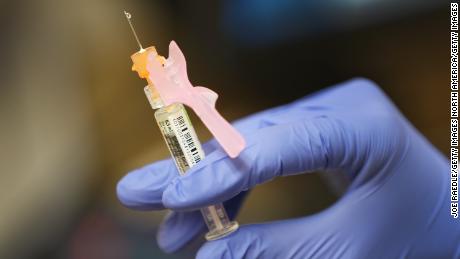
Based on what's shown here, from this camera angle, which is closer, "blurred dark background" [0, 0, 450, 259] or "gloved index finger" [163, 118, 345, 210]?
"gloved index finger" [163, 118, 345, 210]

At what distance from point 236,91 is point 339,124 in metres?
0.71

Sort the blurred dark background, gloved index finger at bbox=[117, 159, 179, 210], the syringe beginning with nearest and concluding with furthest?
1. the syringe
2. gloved index finger at bbox=[117, 159, 179, 210]
3. the blurred dark background

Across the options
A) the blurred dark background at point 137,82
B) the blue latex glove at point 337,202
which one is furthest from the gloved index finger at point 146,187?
the blurred dark background at point 137,82

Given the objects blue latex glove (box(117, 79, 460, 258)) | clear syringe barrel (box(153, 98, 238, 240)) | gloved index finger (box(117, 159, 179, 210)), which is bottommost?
blue latex glove (box(117, 79, 460, 258))

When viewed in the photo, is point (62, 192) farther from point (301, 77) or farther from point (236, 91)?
point (301, 77)

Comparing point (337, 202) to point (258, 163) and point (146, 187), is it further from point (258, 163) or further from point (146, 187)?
point (146, 187)

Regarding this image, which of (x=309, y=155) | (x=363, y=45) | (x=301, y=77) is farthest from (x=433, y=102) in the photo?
(x=309, y=155)

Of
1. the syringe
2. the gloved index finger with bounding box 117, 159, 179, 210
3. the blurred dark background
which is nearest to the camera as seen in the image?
the syringe

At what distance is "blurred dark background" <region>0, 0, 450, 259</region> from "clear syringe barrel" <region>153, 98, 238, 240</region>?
0.53 m

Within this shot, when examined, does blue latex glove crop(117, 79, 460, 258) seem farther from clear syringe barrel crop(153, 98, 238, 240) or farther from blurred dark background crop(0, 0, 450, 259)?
blurred dark background crop(0, 0, 450, 259)

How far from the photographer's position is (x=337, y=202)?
72 centimetres

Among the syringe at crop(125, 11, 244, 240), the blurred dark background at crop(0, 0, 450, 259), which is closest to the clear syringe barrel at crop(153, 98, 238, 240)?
the syringe at crop(125, 11, 244, 240)

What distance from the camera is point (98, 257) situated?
123 cm

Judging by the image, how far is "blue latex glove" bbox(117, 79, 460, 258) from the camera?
0.62 m
